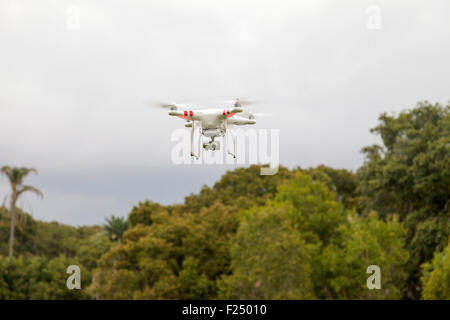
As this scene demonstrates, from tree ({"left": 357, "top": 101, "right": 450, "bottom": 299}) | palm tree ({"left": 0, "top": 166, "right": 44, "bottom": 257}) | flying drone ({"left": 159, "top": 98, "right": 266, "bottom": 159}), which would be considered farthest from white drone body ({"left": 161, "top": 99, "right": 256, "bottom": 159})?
palm tree ({"left": 0, "top": 166, "right": 44, "bottom": 257})

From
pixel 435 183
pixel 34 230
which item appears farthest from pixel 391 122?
pixel 34 230

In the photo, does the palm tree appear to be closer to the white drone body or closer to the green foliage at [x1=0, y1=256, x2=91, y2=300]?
the green foliage at [x1=0, y1=256, x2=91, y2=300]

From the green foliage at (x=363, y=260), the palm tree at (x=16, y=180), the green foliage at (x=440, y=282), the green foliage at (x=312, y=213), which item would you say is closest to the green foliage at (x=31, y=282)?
the palm tree at (x=16, y=180)

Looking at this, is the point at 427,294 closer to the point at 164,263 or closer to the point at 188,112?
the point at 164,263

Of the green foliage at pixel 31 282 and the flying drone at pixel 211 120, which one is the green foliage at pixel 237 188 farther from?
the flying drone at pixel 211 120

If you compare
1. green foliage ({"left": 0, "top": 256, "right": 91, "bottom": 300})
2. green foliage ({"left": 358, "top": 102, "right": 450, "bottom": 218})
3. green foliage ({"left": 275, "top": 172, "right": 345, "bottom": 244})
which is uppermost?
green foliage ({"left": 358, "top": 102, "right": 450, "bottom": 218})

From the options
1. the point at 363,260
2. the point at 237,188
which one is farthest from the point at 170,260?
the point at 237,188

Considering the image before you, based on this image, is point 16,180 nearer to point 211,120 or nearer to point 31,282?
point 31,282

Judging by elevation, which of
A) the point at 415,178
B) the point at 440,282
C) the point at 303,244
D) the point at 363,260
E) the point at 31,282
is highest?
the point at 415,178

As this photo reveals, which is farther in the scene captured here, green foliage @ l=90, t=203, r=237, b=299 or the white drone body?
green foliage @ l=90, t=203, r=237, b=299

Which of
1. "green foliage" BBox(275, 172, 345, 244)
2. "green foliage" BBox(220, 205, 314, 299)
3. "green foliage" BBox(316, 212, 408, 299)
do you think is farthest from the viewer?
"green foliage" BBox(275, 172, 345, 244)
